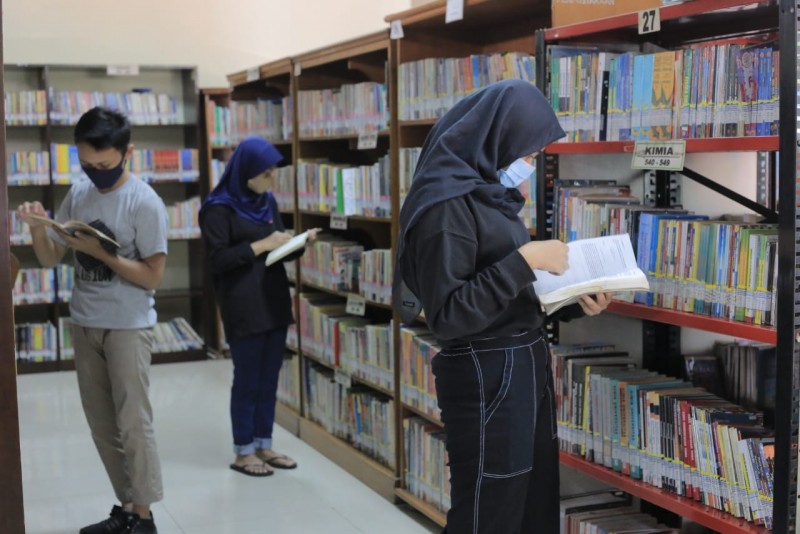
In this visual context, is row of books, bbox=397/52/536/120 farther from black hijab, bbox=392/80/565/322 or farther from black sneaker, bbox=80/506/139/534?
black sneaker, bbox=80/506/139/534

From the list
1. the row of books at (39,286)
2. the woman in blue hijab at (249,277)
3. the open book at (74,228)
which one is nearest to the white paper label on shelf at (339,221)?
the woman in blue hijab at (249,277)

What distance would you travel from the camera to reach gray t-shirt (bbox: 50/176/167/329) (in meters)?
3.62

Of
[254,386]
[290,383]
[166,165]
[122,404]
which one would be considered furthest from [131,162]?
[122,404]

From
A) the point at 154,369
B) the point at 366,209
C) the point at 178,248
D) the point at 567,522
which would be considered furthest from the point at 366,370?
the point at 178,248

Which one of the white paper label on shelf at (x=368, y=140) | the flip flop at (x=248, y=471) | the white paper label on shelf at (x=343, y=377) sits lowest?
the flip flop at (x=248, y=471)

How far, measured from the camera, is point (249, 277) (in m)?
4.61

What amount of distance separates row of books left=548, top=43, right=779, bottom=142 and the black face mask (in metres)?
1.74

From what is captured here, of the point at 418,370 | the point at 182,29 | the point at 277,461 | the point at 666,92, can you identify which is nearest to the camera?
the point at 666,92

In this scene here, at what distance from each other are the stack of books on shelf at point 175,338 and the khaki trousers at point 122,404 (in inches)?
157

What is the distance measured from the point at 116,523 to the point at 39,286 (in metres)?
4.03

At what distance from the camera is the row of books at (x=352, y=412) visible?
4.51m

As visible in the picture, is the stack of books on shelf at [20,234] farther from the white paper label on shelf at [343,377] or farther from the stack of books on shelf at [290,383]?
the white paper label on shelf at [343,377]

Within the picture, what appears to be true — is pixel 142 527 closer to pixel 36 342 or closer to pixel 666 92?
pixel 666 92

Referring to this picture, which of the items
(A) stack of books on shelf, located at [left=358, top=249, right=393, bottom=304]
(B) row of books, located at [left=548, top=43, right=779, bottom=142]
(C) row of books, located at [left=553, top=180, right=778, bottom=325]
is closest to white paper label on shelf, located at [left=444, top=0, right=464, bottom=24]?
(B) row of books, located at [left=548, top=43, right=779, bottom=142]
